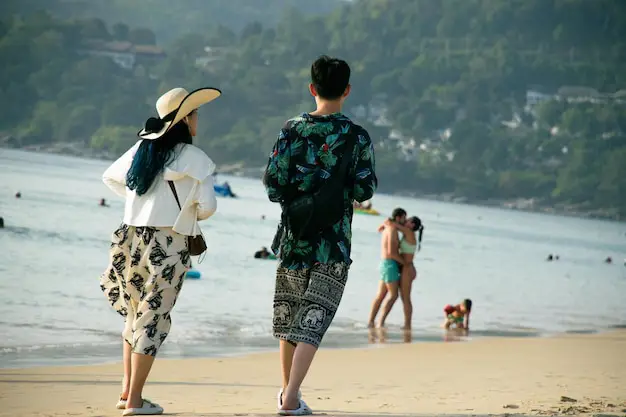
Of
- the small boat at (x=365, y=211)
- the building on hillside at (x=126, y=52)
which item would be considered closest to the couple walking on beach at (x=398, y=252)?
the small boat at (x=365, y=211)

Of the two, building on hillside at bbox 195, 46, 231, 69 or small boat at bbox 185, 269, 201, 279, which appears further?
building on hillside at bbox 195, 46, 231, 69

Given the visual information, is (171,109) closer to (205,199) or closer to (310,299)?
(205,199)

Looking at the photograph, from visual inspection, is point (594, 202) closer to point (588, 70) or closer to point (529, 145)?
point (529, 145)

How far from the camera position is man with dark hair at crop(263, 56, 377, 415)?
523cm

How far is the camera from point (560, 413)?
586 centimetres

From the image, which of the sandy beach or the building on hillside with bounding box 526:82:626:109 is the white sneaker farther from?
the building on hillside with bounding box 526:82:626:109

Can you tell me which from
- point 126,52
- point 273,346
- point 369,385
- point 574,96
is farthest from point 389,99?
point 369,385

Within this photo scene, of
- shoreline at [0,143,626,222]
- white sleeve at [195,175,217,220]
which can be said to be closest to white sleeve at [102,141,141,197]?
white sleeve at [195,175,217,220]

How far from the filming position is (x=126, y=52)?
167500 millimetres

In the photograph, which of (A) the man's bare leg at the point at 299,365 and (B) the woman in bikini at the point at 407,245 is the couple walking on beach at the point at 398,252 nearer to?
(B) the woman in bikini at the point at 407,245

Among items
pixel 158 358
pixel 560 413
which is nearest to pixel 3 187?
pixel 158 358

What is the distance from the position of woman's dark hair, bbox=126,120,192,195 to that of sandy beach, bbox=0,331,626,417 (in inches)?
42.1

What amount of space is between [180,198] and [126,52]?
543 feet

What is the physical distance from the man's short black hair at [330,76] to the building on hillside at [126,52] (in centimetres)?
15698
